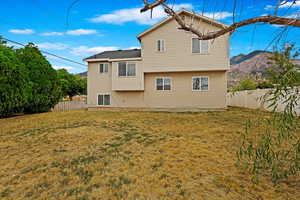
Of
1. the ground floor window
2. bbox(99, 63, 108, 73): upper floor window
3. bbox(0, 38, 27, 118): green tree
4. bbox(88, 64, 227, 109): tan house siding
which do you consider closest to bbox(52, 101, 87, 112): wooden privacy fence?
bbox(0, 38, 27, 118): green tree

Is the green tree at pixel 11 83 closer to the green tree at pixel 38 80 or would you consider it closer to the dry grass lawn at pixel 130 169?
the green tree at pixel 38 80

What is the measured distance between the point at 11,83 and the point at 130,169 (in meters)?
12.0

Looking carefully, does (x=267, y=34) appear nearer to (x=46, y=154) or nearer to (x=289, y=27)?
(x=289, y=27)

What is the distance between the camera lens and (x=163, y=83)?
13445 mm

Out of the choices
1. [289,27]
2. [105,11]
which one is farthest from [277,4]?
[105,11]

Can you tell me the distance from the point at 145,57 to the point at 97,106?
5.48 meters

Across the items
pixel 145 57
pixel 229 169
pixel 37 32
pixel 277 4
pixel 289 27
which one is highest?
pixel 37 32

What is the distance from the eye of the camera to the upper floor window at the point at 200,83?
12797 mm

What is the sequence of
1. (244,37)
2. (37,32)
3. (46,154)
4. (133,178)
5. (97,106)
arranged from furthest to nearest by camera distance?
(97,106) < (37,32) < (46,154) < (133,178) < (244,37)

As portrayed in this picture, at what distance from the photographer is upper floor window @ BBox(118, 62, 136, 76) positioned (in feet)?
44.1

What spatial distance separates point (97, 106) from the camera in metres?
14.6

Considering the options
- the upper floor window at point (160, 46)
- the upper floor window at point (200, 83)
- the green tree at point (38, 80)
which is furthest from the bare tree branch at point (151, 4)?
the green tree at point (38, 80)

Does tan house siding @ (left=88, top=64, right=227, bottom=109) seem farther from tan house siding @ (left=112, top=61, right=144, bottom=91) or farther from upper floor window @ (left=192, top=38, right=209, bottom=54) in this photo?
upper floor window @ (left=192, top=38, right=209, bottom=54)

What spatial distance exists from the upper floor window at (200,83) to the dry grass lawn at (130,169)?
22.4 ft
